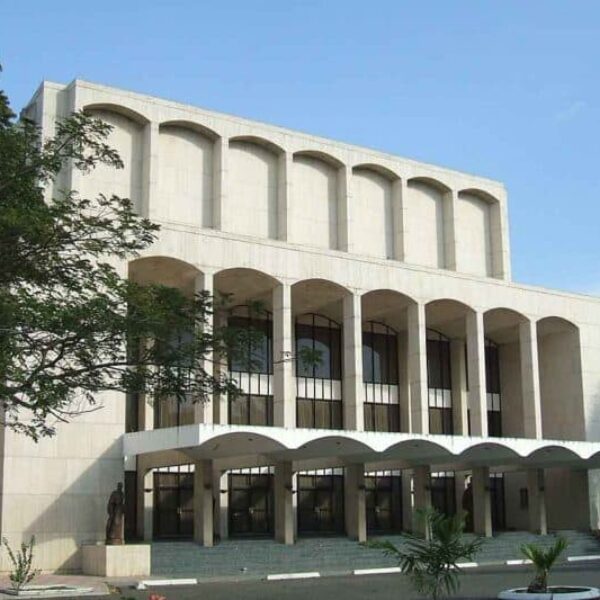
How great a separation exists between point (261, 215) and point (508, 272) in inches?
526

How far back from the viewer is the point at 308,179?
1714 inches

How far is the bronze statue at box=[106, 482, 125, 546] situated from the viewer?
1181 inches

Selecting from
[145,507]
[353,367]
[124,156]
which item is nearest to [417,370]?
Result: [353,367]

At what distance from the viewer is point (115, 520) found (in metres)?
30.1

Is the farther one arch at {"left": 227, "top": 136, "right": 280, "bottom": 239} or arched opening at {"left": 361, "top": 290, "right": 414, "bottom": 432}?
arched opening at {"left": 361, "top": 290, "right": 414, "bottom": 432}

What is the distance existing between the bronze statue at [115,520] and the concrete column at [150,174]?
39.1 ft

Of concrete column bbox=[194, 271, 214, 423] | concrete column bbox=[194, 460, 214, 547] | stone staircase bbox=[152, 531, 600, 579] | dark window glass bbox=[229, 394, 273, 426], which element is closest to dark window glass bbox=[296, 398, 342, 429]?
dark window glass bbox=[229, 394, 273, 426]

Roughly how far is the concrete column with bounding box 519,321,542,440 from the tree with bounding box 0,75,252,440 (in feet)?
89.8

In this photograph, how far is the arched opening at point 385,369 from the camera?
43531 mm

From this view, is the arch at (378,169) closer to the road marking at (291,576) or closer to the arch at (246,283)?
the arch at (246,283)

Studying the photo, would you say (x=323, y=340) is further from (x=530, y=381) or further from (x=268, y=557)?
(x=268, y=557)

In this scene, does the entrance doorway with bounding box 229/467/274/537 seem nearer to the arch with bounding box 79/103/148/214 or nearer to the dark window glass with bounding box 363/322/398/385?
the dark window glass with bounding box 363/322/398/385

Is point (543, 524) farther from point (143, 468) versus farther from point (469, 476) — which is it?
point (143, 468)

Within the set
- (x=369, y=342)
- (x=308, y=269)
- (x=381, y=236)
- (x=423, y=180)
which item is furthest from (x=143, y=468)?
(x=423, y=180)
